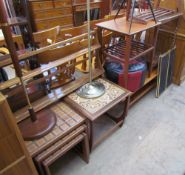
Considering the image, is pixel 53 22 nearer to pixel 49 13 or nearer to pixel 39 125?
pixel 49 13

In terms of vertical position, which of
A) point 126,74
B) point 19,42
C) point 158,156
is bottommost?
point 158,156

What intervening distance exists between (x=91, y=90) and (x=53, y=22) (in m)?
2.18

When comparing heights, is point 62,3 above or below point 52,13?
above

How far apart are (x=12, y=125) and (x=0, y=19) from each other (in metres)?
0.52

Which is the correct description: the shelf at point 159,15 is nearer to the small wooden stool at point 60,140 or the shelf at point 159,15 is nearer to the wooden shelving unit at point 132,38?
the wooden shelving unit at point 132,38

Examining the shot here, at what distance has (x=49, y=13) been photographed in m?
3.04

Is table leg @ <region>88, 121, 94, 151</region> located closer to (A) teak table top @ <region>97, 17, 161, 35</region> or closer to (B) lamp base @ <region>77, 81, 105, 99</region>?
(B) lamp base @ <region>77, 81, 105, 99</region>

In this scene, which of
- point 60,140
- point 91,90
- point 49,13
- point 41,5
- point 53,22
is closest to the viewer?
point 60,140

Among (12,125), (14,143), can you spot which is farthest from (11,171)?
(12,125)

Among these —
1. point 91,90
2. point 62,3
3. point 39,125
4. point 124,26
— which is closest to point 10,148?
point 39,125

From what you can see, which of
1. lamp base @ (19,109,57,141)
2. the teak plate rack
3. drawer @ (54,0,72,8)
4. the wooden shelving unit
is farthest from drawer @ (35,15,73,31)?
lamp base @ (19,109,57,141)

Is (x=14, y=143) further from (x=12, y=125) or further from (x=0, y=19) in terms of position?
(x=0, y=19)

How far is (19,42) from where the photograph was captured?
1319 millimetres

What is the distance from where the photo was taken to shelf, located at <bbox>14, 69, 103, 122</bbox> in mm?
1251
